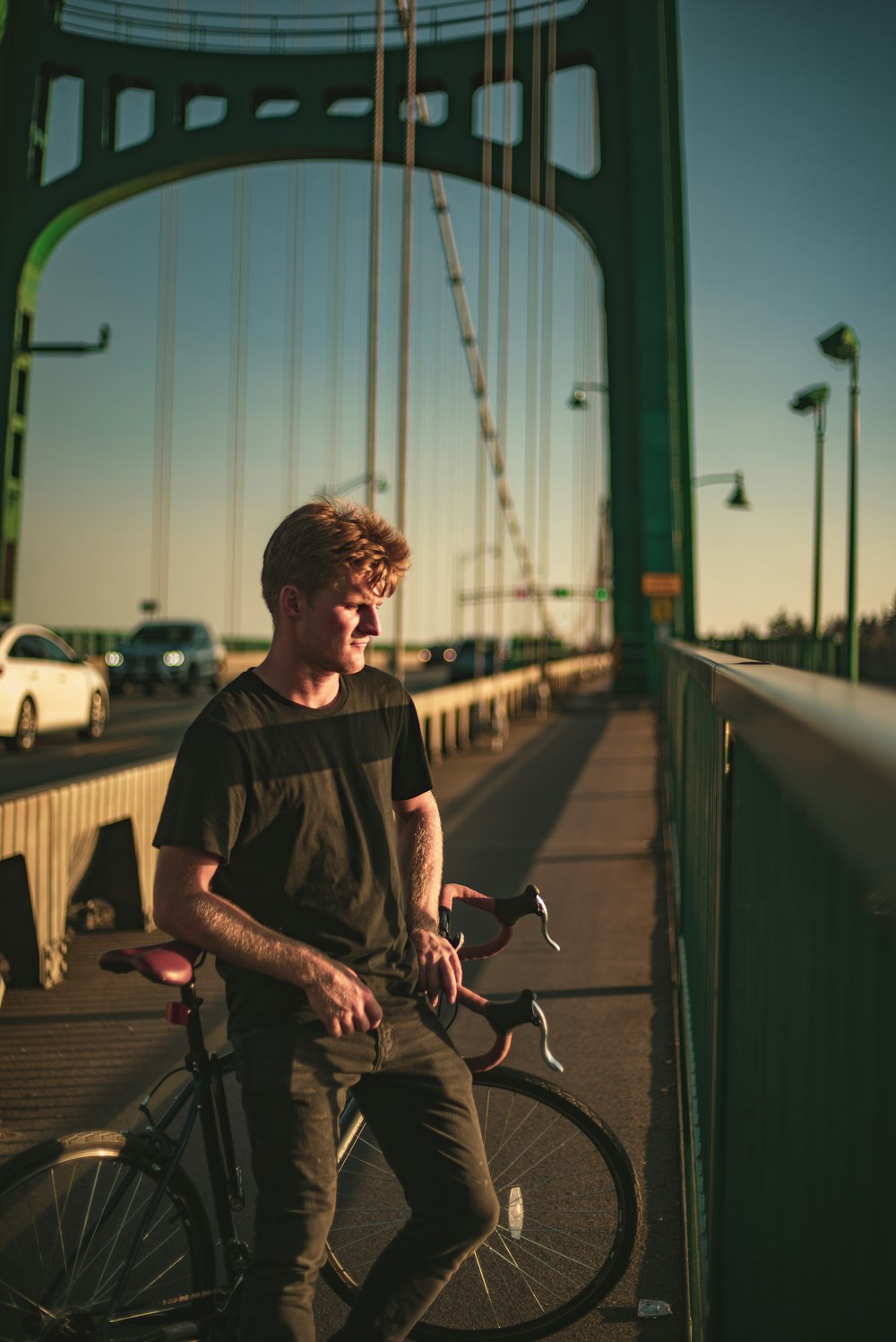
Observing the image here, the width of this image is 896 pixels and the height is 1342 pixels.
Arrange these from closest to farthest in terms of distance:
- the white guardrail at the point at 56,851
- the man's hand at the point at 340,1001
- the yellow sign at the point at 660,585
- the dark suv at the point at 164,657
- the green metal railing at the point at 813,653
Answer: the man's hand at the point at 340,1001, the white guardrail at the point at 56,851, the green metal railing at the point at 813,653, the dark suv at the point at 164,657, the yellow sign at the point at 660,585

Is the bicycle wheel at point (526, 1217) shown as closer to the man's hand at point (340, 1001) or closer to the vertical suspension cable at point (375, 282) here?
the man's hand at point (340, 1001)

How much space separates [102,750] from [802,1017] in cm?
1678

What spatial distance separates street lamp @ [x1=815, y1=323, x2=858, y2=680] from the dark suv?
15.3 meters

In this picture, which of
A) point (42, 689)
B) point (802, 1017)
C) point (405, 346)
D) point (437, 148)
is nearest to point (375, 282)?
point (405, 346)

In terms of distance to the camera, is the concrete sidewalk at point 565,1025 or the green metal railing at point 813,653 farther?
the green metal railing at point 813,653

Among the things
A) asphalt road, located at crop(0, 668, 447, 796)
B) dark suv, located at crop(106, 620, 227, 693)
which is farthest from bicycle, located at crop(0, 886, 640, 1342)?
dark suv, located at crop(106, 620, 227, 693)

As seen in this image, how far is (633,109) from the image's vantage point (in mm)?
37031

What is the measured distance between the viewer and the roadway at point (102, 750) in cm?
1416

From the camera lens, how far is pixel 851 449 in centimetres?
2134

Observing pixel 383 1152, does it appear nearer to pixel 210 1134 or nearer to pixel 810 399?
pixel 210 1134

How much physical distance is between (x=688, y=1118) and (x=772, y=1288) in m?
2.11

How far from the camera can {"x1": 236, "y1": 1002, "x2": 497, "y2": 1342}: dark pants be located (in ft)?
7.17

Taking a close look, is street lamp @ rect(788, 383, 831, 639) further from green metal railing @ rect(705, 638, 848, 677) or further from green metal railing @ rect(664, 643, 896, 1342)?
green metal railing @ rect(664, 643, 896, 1342)

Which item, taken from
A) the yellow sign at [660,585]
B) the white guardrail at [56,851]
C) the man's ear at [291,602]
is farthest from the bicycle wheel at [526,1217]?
the yellow sign at [660,585]
